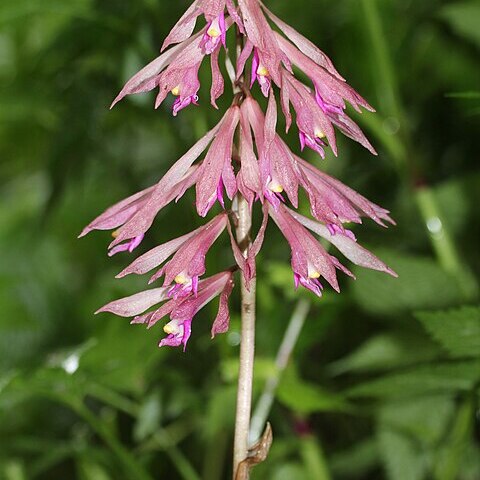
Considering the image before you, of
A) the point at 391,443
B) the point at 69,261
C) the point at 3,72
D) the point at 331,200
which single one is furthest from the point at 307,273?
the point at 3,72

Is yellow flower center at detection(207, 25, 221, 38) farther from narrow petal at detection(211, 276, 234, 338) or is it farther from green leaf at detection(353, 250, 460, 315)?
green leaf at detection(353, 250, 460, 315)

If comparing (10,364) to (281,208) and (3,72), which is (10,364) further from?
(281,208)

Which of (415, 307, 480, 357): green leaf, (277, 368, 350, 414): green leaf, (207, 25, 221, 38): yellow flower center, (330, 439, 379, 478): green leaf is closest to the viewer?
(207, 25, 221, 38): yellow flower center

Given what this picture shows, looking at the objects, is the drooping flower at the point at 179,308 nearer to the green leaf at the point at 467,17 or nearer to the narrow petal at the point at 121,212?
the narrow petal at the point at 121,212

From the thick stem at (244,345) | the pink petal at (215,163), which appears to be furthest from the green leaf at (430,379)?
the pink petal at (215,163)

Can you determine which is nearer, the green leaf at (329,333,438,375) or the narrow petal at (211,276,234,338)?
the narrow petal at (211,276,234,338)

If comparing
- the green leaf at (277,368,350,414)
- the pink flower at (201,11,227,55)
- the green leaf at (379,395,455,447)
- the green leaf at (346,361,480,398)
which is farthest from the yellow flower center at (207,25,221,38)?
the green leaf at (379,395,455,447)

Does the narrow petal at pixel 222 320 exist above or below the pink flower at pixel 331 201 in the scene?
below
